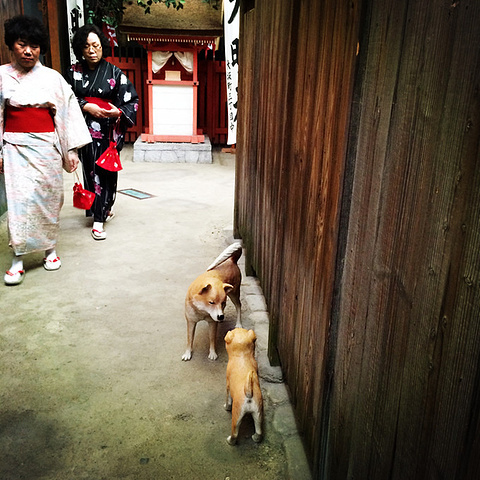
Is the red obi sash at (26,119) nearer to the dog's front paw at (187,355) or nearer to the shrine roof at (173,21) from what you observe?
the dog's front paw at (187,355)

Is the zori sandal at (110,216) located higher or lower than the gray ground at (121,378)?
higher

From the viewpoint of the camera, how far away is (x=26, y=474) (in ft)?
7.25

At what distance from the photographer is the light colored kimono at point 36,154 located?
3.92 metres

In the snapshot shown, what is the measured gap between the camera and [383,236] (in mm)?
1305

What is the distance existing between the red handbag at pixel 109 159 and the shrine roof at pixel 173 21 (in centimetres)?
466

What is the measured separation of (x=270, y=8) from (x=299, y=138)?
52.6 inches

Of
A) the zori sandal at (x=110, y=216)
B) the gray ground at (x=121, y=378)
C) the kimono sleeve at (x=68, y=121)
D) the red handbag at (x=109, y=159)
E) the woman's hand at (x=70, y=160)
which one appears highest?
the kimono sleeve at (x=68, y=121)

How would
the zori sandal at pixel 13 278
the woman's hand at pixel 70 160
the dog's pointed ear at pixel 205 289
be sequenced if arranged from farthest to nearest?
the woman's hand at pixel 70 160 < the zori sandal at pixel 13 278 < the dog's pointed ear at pixel 205 289

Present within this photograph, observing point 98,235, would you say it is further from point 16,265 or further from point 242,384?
point 242,384

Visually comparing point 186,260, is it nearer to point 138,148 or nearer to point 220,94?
point 138,148

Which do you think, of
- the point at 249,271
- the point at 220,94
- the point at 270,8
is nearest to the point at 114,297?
the point at 249,271

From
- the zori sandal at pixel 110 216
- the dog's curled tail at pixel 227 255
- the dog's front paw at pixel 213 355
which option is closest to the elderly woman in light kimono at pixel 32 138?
the zori sandal at pixel 110 216

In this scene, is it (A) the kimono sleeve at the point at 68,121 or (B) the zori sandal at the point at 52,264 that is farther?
(B) the zori sandal at the point at 52,264

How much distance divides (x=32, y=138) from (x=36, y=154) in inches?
5.3
